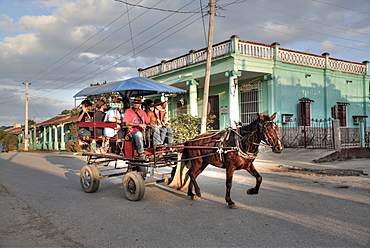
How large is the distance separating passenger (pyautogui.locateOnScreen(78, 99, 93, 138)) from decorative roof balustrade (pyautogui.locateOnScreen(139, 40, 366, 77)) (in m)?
9.48

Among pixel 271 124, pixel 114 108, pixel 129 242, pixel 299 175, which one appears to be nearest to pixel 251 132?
pixel 271 124

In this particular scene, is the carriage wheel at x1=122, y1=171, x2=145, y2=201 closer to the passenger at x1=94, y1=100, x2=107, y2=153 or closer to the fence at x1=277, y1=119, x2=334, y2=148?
the passenger at x1=94, y1=100, x2=107, y2=153

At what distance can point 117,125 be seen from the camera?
765 cm

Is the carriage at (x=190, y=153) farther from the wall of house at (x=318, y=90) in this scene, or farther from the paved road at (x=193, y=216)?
the wall of house at (x=318, y=90)

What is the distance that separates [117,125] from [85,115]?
1725mm

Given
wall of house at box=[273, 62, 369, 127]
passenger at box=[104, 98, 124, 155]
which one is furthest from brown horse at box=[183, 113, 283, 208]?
wall of house at box=[273, 62, 369, 127]

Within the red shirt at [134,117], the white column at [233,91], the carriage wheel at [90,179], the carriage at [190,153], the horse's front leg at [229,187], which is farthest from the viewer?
the white column at [233,91]

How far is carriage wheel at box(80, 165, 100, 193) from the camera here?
7.77 metres

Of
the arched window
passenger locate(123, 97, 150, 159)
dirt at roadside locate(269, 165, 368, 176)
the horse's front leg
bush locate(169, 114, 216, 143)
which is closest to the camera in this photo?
the horse's front leg

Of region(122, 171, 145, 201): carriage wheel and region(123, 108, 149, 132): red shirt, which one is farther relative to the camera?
region(123, 108, 149, 132): red shirt

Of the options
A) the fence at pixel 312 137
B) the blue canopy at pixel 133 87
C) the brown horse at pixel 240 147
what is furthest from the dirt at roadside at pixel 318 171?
the blue canopy at pixel 133 87

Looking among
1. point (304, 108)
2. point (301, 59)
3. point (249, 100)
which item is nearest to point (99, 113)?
point (249, 100)

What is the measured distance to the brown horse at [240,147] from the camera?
5910 millimetres

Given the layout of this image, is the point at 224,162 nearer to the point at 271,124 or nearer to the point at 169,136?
the point at 271,124
